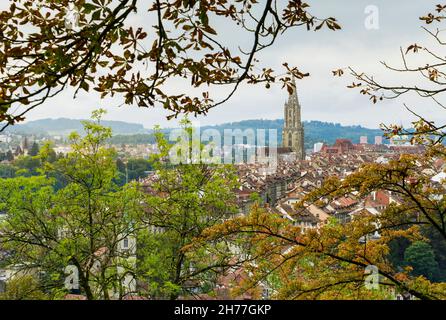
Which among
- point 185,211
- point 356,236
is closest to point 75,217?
point 185,211

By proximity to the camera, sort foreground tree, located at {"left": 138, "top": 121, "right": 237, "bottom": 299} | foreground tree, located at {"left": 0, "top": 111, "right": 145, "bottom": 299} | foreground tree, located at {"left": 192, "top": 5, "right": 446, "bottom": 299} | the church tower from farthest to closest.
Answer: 1. the church tower
2. foreground tree, located at {"left": 138, "top": 121, "right": 237, "bottom": 299}
3. foreground tree, located at {"left": 0, "top": 111, "right": 145, "bottom": 299}
4. foreground tree, located at {"left": 192, "top": 5, "right": 446, "bottom": 299}

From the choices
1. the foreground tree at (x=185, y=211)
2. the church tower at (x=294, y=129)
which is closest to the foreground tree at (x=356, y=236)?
the foreground tree at (x=185, y=211)

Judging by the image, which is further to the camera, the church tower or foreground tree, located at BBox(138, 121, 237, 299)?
the church tower

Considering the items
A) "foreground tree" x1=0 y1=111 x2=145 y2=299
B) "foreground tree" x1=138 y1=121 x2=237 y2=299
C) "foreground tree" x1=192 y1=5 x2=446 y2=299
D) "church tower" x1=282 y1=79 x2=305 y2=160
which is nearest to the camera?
"foreground tree" x1=192 y1=5 x2=446 y2=299

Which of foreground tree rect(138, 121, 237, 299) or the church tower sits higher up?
the church tower

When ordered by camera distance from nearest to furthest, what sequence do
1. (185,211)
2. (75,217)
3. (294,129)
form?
(185,211) < (75,217) < (294,129)

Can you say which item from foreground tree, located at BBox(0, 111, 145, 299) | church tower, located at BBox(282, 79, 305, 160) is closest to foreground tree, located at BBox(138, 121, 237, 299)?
foreground tree, located at BBox(0, 111, 145, 299)

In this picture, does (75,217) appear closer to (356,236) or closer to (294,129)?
(356,236)

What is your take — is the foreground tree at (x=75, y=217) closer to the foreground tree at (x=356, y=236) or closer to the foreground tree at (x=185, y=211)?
the foreground tree at (x=185, y=211)

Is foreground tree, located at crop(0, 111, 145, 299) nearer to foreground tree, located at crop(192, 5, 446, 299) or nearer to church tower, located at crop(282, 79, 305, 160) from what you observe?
foreground tree, located at crop(192, 5, 446, 299)
